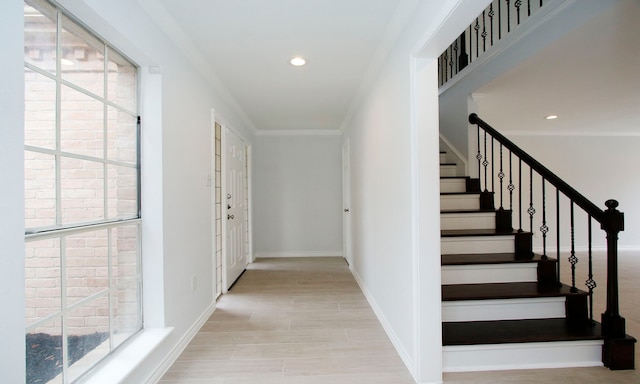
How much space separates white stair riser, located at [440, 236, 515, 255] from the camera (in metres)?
2.63

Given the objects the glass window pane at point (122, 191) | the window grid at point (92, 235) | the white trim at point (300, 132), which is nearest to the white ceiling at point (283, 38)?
the window grid at point (92, 235)

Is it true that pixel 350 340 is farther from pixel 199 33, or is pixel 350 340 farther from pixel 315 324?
pixel 199 33

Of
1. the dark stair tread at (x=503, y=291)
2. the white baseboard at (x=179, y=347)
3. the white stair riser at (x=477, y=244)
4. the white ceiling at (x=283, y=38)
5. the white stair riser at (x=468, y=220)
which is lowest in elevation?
the white baseboard at (x=179, y=347)

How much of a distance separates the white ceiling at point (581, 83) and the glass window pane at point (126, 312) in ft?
10.8

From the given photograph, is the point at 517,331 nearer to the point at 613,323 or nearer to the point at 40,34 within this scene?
the point at 613,323

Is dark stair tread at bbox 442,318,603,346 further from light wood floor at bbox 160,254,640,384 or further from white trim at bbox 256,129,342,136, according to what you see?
white trim at bbox 256,129,342,136

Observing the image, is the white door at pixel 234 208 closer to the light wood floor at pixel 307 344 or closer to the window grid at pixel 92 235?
the light wood floor at pixel 307 344

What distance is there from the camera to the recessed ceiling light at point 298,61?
2.62 m

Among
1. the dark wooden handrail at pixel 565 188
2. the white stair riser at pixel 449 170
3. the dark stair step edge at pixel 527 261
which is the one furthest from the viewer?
the white stair riser at pixel 449 170

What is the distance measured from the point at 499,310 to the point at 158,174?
2.52 meters

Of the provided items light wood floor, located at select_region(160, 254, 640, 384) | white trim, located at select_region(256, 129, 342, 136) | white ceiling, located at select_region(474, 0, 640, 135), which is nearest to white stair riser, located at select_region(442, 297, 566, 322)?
light wood floor, located at select_region(160, 254, 640, 384)

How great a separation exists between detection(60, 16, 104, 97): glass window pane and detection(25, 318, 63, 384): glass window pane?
1.09 m

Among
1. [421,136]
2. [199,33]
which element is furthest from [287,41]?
[421,136]

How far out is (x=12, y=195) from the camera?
3.16ft
